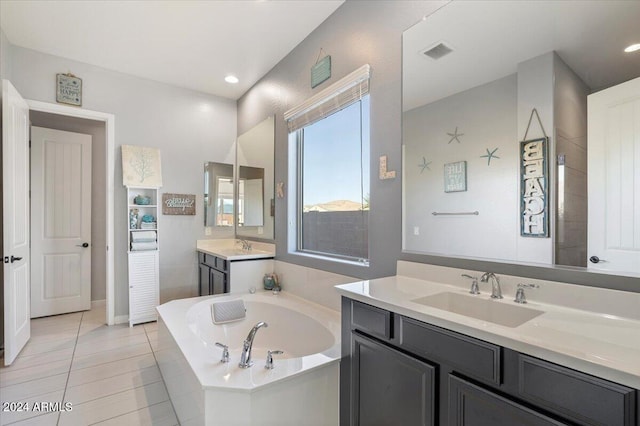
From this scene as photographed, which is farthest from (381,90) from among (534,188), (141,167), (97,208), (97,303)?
(97,303)

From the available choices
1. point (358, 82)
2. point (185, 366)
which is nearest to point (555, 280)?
point (358, 82)

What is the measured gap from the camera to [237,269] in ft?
10.1

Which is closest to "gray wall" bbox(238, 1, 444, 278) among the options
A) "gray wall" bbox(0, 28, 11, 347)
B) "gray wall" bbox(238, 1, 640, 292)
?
"gray wall" bbox(238, 1, 640, 292)

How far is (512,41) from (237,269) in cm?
273

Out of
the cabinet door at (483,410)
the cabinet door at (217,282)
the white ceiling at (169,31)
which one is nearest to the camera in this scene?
the cabinet door at (483,410)

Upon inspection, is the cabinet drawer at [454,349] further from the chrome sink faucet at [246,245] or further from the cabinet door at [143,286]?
the cabinet door at [143,286]

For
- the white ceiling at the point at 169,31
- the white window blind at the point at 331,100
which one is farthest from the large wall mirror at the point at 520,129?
the white ceiling at the point at 169,31

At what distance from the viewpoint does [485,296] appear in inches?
57.9

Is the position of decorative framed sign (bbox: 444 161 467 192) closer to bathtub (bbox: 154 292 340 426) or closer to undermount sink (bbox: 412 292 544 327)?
undermount sink (bbox: 412 292 544 327)

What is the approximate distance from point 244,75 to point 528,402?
12.4ft

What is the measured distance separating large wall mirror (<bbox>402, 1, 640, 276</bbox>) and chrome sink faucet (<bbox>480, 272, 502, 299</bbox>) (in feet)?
0.33

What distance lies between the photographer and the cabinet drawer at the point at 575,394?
2.47 feet

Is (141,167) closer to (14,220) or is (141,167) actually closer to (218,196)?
(218,196)

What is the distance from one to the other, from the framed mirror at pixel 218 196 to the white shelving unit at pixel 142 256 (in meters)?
0.63
